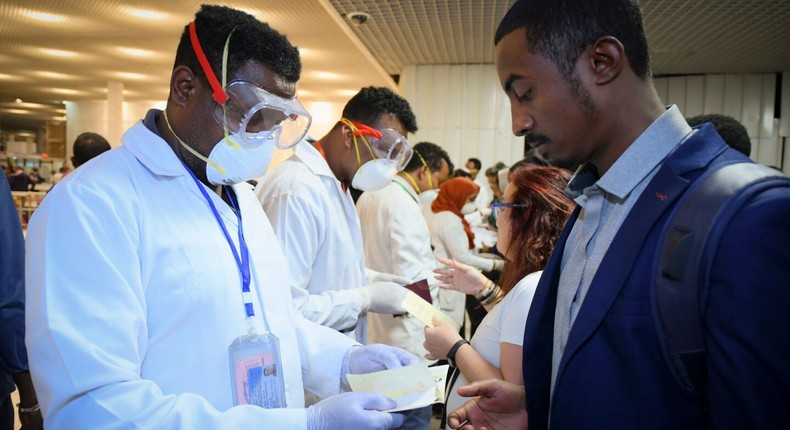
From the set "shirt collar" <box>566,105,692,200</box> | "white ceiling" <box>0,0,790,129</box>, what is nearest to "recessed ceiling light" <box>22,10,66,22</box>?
"white ceiling" <box>0,0,790,129</box>

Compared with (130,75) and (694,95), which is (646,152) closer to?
(694,95)

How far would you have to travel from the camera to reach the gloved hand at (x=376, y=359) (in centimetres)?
150

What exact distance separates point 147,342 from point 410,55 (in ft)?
26.3

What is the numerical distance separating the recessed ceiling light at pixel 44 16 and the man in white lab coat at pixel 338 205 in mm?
6755

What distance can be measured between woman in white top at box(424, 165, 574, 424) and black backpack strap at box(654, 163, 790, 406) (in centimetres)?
88

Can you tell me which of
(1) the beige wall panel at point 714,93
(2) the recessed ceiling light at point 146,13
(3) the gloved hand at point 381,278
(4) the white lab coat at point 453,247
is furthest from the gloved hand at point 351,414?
(1) the beige wall panel at point 714,93

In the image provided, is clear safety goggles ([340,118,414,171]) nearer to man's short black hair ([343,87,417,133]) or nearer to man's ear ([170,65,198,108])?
man's short black hair ([343,87,417,133])

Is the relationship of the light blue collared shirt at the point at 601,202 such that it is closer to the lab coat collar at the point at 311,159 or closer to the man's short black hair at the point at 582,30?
the man's short black hair at the point at 582,30

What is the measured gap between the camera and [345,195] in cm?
262

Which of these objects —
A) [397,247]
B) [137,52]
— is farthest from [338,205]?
[137,52]

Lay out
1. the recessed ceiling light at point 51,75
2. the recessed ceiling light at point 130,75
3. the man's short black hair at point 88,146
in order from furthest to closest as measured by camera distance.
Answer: the recessed ceiling light at point 51,75, the recessed ceiling light at point 130,75, the man's short black hair at point 88,146

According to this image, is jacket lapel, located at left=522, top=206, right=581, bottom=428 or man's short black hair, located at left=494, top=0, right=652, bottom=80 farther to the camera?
jacket lapel, located at left=522, top=206, right=581, bottom=428

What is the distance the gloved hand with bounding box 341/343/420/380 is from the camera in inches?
59.2

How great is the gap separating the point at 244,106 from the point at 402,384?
2.80ft
